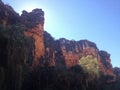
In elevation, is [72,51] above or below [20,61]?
above

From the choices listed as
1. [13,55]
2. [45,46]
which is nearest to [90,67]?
[13,55]

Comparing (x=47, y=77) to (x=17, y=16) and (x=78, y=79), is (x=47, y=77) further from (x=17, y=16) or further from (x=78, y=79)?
(x=17, y=16)

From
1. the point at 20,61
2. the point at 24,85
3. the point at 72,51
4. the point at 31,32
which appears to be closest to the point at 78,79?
the point at 24,85

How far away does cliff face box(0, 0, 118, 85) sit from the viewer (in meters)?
48.6

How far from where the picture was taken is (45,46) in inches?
2657

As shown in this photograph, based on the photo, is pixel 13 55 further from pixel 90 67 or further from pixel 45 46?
pixel 45 46

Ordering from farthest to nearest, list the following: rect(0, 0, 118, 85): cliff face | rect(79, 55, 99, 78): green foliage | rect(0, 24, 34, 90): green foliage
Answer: rect(0, 0, 118, 85): cliff face → rect(79, 55, 99, 78): green foliage → rect(0, 24, 34, 90): green foliage

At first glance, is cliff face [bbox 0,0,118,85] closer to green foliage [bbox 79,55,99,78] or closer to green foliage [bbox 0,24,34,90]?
green foliage [bbox 0,24,34,90]

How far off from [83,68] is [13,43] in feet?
63.3

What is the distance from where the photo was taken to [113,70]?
308 feet

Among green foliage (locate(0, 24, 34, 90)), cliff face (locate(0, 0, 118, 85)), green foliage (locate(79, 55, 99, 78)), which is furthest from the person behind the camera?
cliff face (locate(0, 0, 118, 85))

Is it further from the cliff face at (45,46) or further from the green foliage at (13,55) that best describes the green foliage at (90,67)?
the green foliage at (13,55)

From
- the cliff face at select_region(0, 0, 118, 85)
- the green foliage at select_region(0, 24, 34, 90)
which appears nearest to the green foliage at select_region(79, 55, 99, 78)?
the cliff face at select_region(0, 0, 118, 85)

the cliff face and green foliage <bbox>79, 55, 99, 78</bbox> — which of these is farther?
the cliff face
